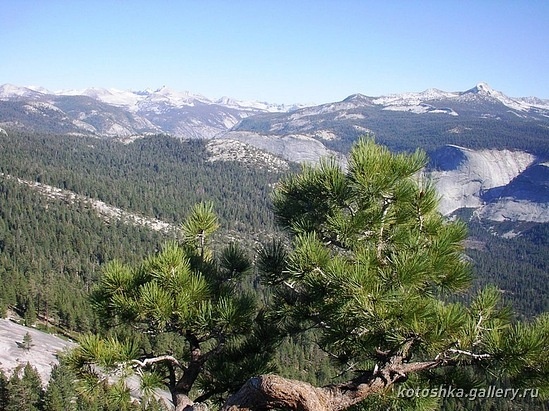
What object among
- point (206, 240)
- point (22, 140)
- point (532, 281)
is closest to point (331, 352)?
point (206, 240)

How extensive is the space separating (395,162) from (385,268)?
44.9 inches

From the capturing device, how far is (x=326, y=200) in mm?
4586

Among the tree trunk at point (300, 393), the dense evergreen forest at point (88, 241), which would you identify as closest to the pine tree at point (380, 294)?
the tree trunk at point (300, 393)

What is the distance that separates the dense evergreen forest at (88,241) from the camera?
6303cm

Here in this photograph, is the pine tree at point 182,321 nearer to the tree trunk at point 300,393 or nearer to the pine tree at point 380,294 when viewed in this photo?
the pine tree at point 380,294

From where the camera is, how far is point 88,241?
345 feet

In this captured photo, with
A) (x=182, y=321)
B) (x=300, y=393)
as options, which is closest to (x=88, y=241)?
(x=182, y=321)

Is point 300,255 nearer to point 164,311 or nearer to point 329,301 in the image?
point 329,301

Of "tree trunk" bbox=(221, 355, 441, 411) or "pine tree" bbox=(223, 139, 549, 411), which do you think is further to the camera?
"pine tree" bbox=(223, 139, 549, 411)

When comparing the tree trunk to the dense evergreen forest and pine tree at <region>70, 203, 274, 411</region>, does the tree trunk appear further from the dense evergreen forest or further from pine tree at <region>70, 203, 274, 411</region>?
the dense evergreen forest

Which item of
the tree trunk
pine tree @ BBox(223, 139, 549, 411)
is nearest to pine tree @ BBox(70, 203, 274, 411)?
pine tree @ BBox(223, 139, 549, 411)

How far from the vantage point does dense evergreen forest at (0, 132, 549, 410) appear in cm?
6303

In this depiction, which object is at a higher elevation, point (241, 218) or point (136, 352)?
Result: point (136, 352)

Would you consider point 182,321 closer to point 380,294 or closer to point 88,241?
point 380,294
